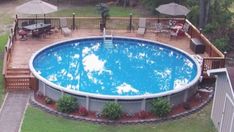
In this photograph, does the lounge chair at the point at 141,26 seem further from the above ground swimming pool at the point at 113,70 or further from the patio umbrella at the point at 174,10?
the patio umbrella at the point at 174,10

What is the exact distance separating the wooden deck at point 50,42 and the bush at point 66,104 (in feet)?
13.7

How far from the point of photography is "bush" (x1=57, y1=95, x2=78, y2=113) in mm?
16844

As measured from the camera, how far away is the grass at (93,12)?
30.8 m

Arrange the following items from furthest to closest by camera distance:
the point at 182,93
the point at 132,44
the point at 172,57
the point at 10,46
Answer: the point at 132,44 → the point at 172,57 → the point at 10,46 → the point at 182,93

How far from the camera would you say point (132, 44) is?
25.3 meters

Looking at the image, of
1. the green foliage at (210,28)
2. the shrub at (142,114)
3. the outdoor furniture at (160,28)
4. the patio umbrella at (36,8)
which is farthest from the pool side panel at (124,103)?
the green foliage at (210,28)

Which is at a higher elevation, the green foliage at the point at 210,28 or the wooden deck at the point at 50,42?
the green foliage at the point at 210,28

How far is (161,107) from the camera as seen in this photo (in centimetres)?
1678

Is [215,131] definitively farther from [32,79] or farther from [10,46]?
[10,46]

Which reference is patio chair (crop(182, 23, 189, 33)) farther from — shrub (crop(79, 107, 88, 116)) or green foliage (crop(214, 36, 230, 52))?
shrub (crop(79, 107, 88, 116))

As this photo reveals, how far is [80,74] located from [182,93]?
5.28 metres

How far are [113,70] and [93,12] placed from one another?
11133 mm

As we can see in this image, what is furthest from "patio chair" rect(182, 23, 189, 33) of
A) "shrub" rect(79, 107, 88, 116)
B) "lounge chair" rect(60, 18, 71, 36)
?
"shrub" rect(79, 107, 88, 116)

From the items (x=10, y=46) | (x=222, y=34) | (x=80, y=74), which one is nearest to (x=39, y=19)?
(x=10, y=46)
